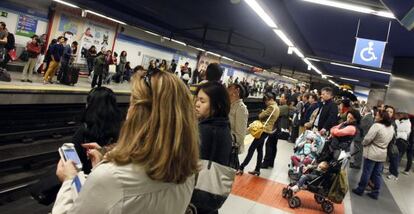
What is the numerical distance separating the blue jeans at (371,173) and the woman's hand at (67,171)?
637cm

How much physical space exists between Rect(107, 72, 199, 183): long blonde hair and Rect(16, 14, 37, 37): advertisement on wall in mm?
14380

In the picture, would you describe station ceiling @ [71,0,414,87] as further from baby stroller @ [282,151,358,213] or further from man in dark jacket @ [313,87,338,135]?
baby stroller @ [282,151,358,213]

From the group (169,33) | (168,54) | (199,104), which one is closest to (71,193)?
(199,104)

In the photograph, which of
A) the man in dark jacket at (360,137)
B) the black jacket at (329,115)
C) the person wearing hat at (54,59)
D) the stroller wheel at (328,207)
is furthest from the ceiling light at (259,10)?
the person wearing hat at (54,59)

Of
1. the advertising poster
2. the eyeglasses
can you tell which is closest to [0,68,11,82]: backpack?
the advertising poster

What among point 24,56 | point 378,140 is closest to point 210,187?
point 378,140

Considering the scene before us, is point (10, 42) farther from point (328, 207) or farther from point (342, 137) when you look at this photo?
point (328, 207)

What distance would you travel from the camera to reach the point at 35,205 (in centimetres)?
516

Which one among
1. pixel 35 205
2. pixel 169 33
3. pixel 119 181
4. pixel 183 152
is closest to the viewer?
pixel 119 181

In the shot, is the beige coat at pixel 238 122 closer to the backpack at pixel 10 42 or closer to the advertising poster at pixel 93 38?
the backpack at pixel 10 42

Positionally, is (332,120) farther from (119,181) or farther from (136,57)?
(136,57)

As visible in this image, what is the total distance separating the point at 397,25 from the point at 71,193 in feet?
29.9

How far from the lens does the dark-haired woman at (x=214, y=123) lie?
2.51 m

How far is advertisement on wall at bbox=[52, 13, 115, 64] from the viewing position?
53.2ft
